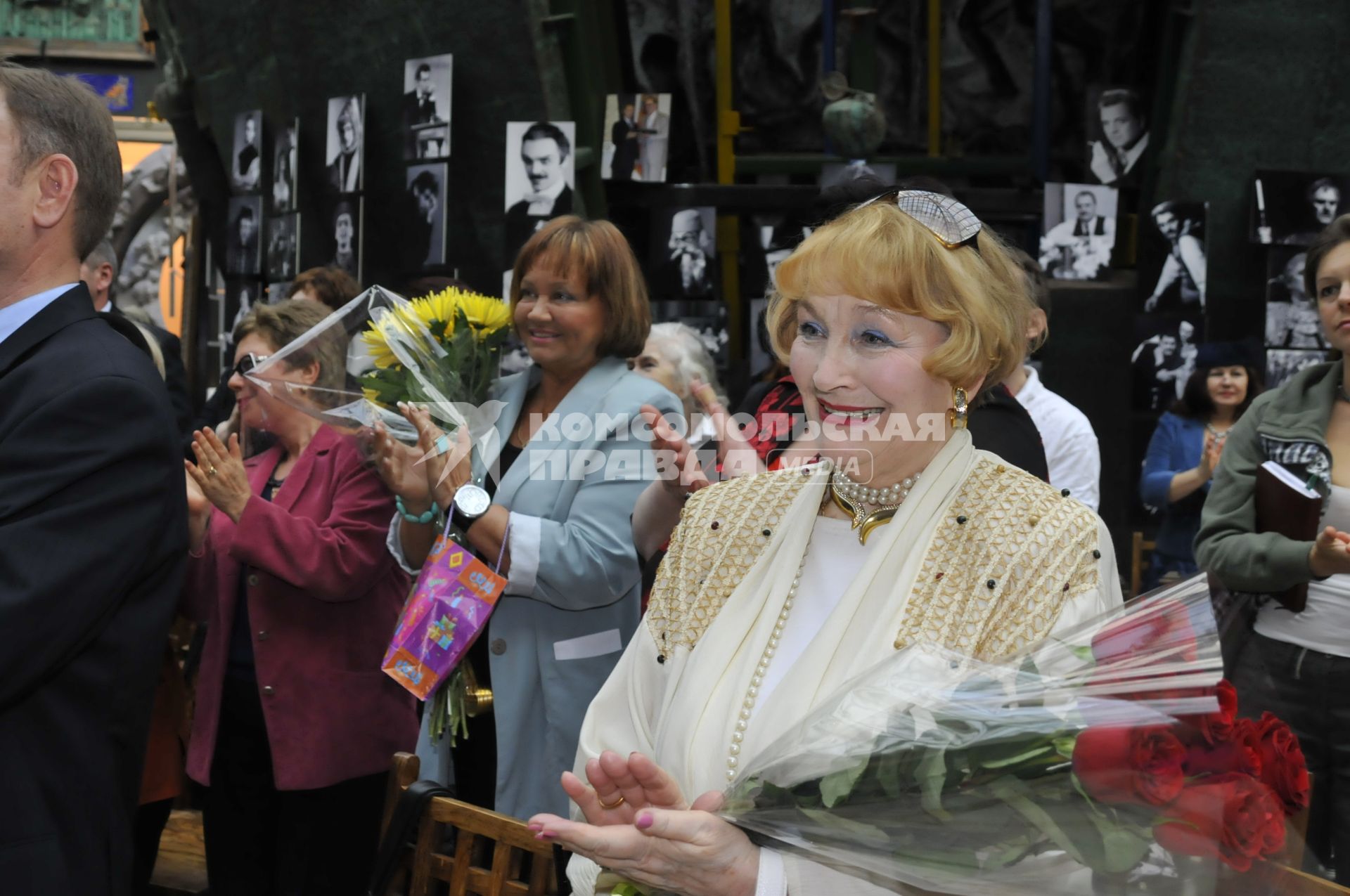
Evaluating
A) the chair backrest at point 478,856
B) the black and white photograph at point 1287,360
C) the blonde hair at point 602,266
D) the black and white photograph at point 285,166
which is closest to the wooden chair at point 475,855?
the chair backrest at point 478,856

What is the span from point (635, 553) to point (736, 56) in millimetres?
4868

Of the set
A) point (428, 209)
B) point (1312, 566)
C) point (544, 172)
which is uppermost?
point (544, 172)

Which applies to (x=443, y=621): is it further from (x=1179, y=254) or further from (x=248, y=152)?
(x=248, y=152)

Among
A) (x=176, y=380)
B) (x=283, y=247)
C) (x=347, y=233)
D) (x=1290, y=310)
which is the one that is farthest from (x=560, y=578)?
(x=283, y=247)

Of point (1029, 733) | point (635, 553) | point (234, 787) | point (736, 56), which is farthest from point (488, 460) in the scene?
point (736, 56)

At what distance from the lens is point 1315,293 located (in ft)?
10.7

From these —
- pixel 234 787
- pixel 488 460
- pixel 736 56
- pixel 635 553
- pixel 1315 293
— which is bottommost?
pixel 234 787

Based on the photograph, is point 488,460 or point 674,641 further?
point 488,460

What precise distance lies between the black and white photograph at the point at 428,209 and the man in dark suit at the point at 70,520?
156 inches

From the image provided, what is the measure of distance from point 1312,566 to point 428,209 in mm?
4286

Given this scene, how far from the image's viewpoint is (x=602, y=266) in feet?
10.3

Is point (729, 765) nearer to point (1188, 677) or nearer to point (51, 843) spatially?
point (1188, 677)

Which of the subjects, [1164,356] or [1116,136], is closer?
[1164,356]

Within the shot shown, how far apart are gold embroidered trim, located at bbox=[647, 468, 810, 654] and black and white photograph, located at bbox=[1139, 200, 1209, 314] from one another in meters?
Result: 4.06
